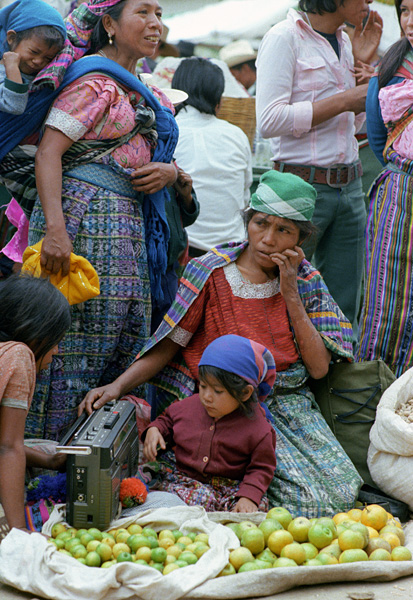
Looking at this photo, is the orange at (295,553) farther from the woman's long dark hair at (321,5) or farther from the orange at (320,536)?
the woman's long dark hair at (321,5)

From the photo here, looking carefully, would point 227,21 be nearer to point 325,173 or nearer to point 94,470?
point 325,173

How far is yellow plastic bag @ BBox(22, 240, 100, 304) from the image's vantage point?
3.12m

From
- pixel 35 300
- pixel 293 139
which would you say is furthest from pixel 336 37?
pixel 35 300

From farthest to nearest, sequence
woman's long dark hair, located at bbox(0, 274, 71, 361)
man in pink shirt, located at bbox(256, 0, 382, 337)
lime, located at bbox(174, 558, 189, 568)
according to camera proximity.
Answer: man in pink shirt, located at bbox(256, 0, 382, 337) → woman's long dark hair, located at bbox(0, 274, 71, 361) → lime, located at bbox(174, 558, 189, 568)

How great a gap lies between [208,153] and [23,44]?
82.8 inches

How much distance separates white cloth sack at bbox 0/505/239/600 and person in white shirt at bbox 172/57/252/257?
2900 mm

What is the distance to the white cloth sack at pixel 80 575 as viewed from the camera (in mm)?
2381

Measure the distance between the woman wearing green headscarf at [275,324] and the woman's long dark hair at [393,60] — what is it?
99 centimetres

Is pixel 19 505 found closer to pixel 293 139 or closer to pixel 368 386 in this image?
pixel 368 386

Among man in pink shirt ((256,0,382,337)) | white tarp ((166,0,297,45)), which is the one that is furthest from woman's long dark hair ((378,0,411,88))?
white tarp ((166,0,297,45))

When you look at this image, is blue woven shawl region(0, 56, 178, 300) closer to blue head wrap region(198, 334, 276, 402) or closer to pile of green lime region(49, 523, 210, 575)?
blue head wrap region(198, 334, 276, 402)

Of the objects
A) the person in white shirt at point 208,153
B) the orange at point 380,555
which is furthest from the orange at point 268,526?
the person in white shirt at point 208,153

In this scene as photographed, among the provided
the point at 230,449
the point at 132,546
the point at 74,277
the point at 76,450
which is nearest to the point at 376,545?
the point at 230,449

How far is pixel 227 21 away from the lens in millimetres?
11000
